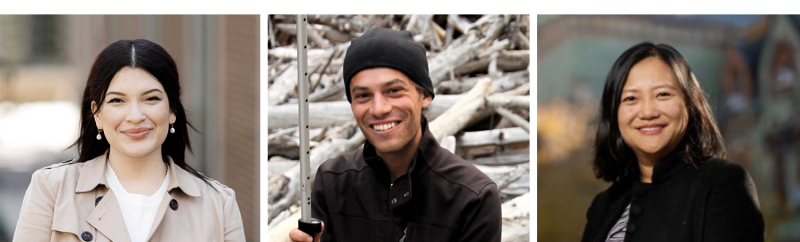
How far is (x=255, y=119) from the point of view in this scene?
16.6 feet

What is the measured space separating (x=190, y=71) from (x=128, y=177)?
77 cm

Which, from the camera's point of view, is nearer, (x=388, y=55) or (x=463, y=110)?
(x=388, y=55)

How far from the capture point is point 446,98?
195 inches

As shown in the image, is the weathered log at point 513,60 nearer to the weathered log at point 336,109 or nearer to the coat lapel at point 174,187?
the weathered log at point 336,109

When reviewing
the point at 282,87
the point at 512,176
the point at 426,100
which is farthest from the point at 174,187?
the point at 512,176

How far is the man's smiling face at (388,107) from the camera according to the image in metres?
4.69

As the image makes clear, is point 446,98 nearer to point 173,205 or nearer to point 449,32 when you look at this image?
point 449,32

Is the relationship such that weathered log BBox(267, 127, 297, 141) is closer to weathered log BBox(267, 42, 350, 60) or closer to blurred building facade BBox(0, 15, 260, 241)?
blurred building facade BBox(0, 15, 260, 241)

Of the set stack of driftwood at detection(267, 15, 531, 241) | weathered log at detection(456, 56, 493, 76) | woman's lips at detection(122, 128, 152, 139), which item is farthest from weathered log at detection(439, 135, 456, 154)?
woman's lips at detection(122, 128, 152, 139)

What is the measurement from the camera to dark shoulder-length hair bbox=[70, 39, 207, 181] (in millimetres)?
4575

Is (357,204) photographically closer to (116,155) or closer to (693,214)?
(116,155)

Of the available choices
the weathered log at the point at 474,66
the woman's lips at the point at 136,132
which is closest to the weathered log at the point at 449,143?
the weathered log at the point at 474,66

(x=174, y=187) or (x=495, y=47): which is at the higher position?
(x=495, y=47)

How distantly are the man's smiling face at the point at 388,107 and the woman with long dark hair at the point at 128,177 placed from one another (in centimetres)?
93
